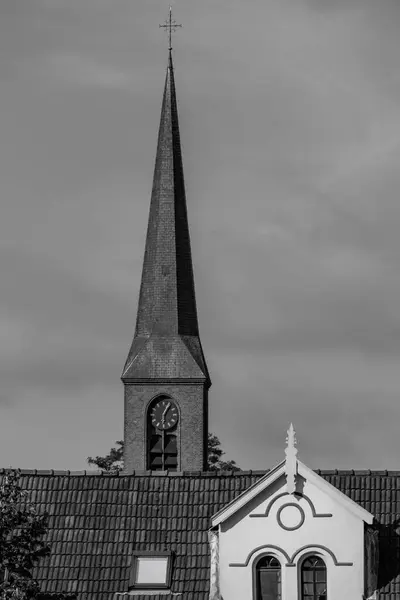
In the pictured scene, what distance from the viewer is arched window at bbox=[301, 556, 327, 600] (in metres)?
44.2

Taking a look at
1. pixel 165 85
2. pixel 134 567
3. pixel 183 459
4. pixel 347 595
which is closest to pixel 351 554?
pixel 347 595

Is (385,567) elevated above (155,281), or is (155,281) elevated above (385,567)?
(155,281)

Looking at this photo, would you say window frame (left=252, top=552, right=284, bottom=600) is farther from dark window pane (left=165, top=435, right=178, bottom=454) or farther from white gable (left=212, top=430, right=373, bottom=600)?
dark window pane (left=165, top=435, right=178, bottom=454)

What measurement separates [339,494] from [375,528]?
1.90m

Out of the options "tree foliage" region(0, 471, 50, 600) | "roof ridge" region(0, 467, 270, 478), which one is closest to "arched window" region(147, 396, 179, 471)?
"roof ridge" region(0, 467, 270, 478)

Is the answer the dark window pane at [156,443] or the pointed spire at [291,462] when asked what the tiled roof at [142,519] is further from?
the dark window pane at [156,443]

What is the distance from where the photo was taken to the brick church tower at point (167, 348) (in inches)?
2515

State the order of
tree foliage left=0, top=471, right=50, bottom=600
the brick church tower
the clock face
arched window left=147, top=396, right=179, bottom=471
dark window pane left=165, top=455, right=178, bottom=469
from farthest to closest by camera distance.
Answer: the clock face < the brick church tower < arched window left=147, top=396, right=179, bottom=471 < dark window pane left=165, top=455, right=178, bottom=469 < tree foliage left=0, top=471, right=50, bottom=600

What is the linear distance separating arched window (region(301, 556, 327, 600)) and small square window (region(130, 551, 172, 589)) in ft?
10.6

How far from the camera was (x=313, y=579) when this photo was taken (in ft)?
145

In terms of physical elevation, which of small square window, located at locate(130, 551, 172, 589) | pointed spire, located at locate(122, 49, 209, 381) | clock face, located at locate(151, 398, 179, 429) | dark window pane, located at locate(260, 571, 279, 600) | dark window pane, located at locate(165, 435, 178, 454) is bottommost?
dark window pane, located at locate(260, 571, 279, 600)

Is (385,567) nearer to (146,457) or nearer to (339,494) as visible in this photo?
(339,494)

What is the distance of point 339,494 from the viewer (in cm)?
4409

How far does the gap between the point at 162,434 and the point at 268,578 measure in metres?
20.1
